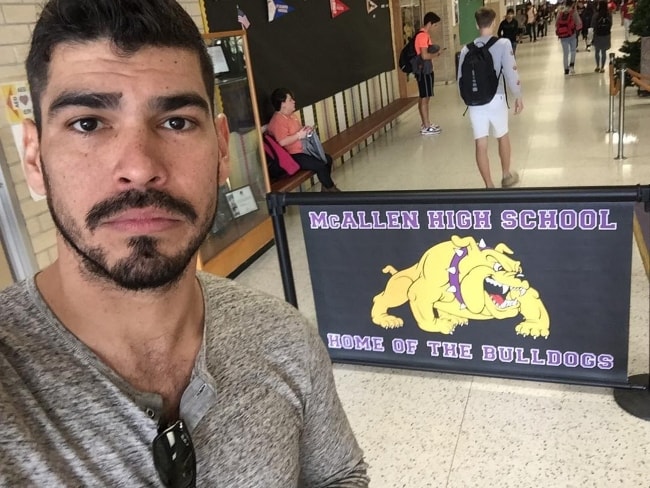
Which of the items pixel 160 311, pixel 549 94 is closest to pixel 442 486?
pixel 160 311

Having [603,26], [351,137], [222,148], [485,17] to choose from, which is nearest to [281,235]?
[222,148]

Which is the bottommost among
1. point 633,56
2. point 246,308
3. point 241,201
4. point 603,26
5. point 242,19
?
point 241,201

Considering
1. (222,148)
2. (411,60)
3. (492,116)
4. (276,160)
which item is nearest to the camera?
(222,148)

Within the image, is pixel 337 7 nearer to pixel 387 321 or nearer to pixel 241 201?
pixel 241 201

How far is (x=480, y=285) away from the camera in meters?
2.72

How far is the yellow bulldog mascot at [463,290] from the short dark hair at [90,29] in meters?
1.97

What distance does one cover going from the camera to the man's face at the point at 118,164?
87 centimetres

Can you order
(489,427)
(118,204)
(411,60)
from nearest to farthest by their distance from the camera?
(118,204)
(489,427)
(411,60)

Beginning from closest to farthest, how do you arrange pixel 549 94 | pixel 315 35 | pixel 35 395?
1. pixel 35 395
2. pixel 315 35
3. pixel 549 94

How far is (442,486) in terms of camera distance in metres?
2.36

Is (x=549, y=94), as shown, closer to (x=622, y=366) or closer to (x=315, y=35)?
(x=315, y=35)

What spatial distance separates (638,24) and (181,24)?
32.1 feet

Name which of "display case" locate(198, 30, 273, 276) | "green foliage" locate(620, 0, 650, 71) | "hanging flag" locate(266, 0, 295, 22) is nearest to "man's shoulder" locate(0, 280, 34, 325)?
"display case" locate(198, 30, 273, 276)

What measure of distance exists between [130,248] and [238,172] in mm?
4156
